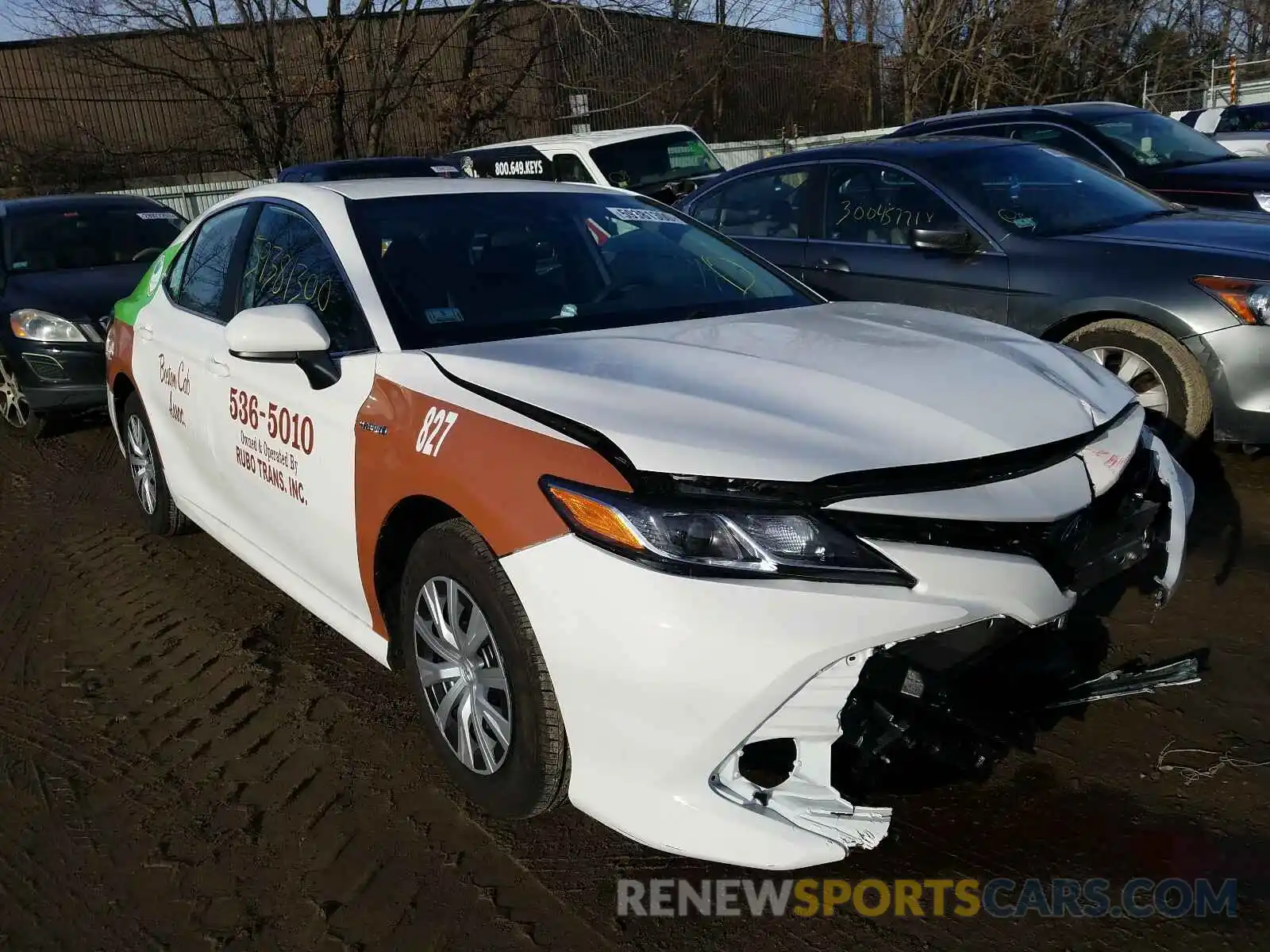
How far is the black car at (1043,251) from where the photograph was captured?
4.57 metres

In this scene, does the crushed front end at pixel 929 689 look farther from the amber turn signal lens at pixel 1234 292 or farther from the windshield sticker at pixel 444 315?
the amber turn signal lens at pixel 1234 292

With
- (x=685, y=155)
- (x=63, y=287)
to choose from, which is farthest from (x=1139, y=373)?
(x=685, y=155)

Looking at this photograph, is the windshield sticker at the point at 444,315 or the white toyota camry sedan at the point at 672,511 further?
the windshield sticker at the point at 444,315

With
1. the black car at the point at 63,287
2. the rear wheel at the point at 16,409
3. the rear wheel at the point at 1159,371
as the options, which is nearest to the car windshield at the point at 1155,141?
the rear wheel at the point at 1159,371

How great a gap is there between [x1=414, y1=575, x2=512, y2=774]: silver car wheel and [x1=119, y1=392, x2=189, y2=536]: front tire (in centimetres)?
242

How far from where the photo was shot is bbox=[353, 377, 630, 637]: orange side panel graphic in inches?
91.0

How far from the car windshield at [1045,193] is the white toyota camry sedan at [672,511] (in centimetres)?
240

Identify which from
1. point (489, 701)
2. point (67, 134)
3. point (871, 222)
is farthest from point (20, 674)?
point (67, 134)

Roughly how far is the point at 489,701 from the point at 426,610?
0.31 meters

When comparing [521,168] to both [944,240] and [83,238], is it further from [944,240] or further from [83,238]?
[944,240]

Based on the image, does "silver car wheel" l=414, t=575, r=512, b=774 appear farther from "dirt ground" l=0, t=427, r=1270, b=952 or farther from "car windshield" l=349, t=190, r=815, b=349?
"car windshield" l=349, t=190, r=815, b=349

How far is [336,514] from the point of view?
3053mm

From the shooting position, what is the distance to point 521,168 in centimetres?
1348

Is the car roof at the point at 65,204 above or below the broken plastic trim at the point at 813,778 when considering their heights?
above
